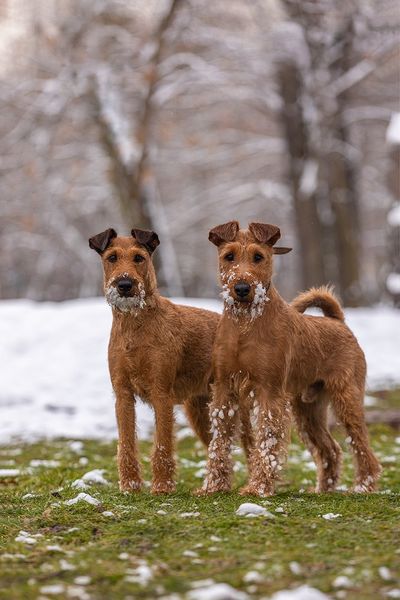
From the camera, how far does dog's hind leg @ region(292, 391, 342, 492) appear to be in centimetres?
770

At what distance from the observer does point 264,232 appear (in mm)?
6652

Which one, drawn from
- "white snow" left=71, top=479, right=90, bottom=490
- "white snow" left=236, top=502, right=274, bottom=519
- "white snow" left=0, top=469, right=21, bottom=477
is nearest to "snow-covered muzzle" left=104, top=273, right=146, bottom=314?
"white snow" left=71, top=479, right=90, bottom=490

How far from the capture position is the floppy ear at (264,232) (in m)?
6.62

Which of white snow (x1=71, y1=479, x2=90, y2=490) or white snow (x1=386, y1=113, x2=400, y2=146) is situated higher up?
white snow (x1=386, y1=113, x2=400, y2=146)

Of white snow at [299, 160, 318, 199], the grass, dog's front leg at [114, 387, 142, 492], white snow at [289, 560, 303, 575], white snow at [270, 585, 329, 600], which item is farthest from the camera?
white snow at [299, 160, 318, 199]

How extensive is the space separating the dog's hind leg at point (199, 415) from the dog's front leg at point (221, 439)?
83 cm

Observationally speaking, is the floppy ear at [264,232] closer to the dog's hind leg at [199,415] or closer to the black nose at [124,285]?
the black nose at [124,285]

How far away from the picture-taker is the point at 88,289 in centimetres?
3600

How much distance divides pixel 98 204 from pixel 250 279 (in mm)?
24562

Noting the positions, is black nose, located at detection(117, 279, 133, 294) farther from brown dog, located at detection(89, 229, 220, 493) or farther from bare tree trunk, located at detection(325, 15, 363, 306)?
bare tree trunk, located at detection(325, 15, 363, 306)

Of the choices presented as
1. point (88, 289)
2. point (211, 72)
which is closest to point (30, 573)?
point (211, 72)

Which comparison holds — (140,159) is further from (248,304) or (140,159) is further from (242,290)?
(242,290)

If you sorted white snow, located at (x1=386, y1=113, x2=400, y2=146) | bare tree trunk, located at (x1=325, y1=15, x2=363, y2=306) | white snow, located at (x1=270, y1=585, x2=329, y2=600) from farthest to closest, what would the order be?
bare tree trunk, located at (x1=325, y1=15, x2=363, y2=306) → white snow, located at (x1=386, y1=113, x2=400, y2=146) → white snow, located at (x1=270, y1=585, x2=329, y2=600)

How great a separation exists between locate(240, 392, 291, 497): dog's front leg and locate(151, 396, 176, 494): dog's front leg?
607 millimetres
